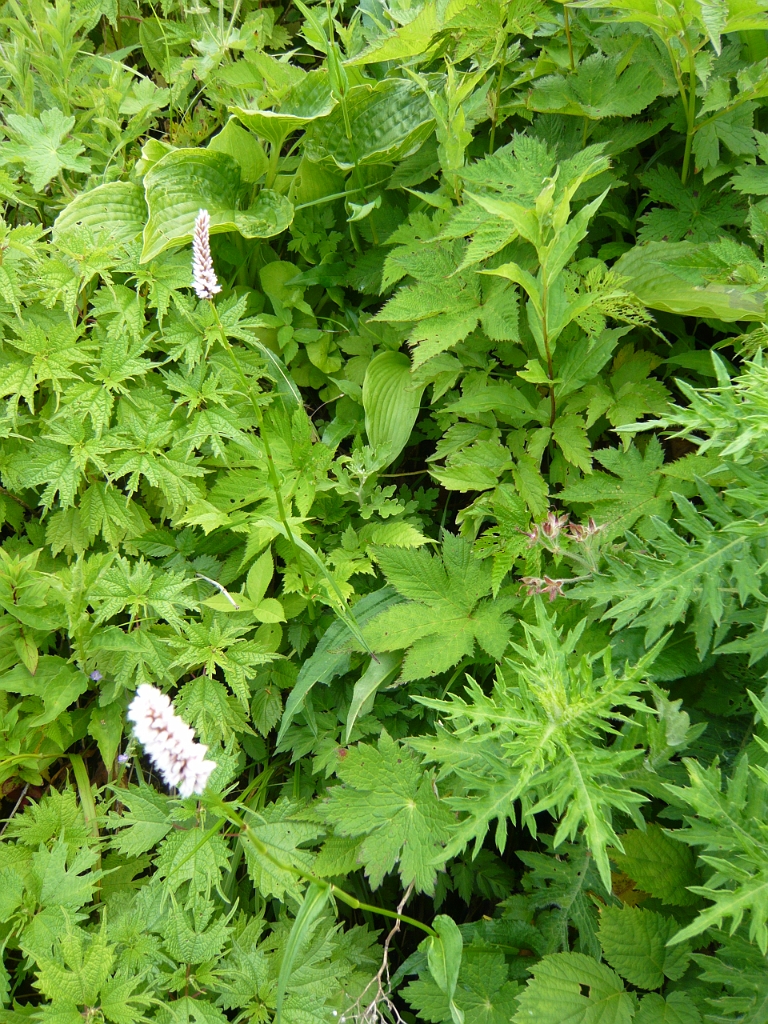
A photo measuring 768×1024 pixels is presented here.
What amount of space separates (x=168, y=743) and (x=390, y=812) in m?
0.77

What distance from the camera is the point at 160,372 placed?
2059 mm

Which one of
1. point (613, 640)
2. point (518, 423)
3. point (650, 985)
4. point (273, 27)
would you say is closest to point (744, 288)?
point (518, 423)

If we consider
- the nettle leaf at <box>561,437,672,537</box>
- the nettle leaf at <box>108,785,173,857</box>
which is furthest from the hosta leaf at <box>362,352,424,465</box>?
the nettle leaf at <box>108,785,173,857</box>

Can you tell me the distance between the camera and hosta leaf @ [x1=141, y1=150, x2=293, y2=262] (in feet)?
6.89

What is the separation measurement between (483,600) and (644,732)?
0.48 metres

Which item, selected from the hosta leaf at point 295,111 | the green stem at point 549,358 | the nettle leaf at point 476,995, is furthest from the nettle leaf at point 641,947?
the hosta leaf at point 295,111

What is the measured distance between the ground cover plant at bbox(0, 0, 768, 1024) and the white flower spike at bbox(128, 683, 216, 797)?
0.39 meters

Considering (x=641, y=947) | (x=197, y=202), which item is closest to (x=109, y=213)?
(x=197, y=202)

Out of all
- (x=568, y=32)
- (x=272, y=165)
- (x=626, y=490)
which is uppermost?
(x=568, y=32)

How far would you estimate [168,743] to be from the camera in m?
0.97

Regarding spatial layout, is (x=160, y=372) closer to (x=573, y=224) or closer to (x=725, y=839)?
(x=573, y=224)

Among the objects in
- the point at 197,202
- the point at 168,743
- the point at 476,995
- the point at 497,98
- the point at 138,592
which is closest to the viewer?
the point at 168,743

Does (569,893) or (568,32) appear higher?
(568,32)

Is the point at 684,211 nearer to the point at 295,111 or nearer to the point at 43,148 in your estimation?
the point at 295,111
